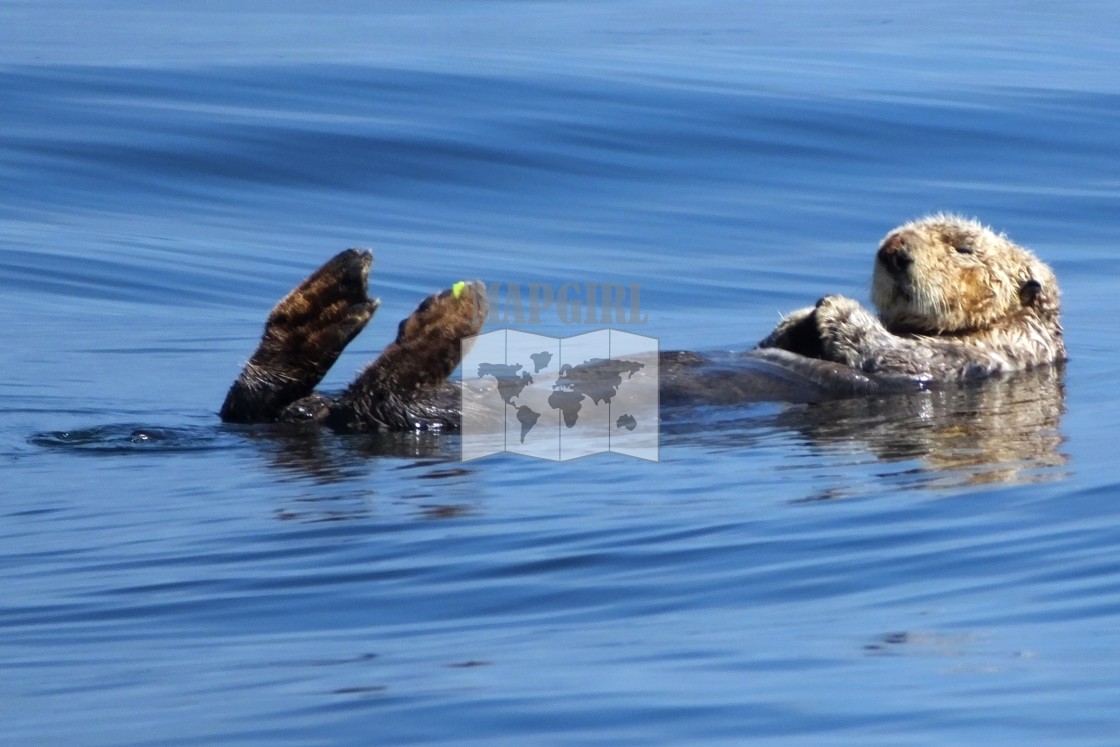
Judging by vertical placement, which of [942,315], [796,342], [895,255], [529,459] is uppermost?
[895,255]

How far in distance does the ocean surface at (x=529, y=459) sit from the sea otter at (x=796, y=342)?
0.15 meters

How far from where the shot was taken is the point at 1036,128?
46.8ft

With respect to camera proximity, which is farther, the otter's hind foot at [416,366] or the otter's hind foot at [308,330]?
the otter's hind foot at [308,330]

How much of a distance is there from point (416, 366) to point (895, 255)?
96.9 inches

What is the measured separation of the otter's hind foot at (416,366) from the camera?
5.40 meters

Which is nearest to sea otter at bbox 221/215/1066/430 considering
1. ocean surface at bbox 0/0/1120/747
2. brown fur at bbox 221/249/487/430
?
brown fur at bbox 221/249/487/430

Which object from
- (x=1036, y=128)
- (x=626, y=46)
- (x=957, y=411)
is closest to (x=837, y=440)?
(x=957, y=411)

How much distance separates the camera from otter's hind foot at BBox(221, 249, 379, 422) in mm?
5539

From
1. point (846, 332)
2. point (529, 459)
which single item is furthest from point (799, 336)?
point (529, 459)

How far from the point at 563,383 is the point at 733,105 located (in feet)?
29.1

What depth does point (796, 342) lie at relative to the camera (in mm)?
7086

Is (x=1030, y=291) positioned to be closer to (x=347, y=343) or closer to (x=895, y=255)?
(x=895, y=255)

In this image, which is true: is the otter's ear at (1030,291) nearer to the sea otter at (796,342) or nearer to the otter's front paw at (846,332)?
the sea otter at (796,342)

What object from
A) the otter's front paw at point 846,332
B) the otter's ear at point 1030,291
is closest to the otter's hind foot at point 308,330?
the otter's front paw at point 846,332
